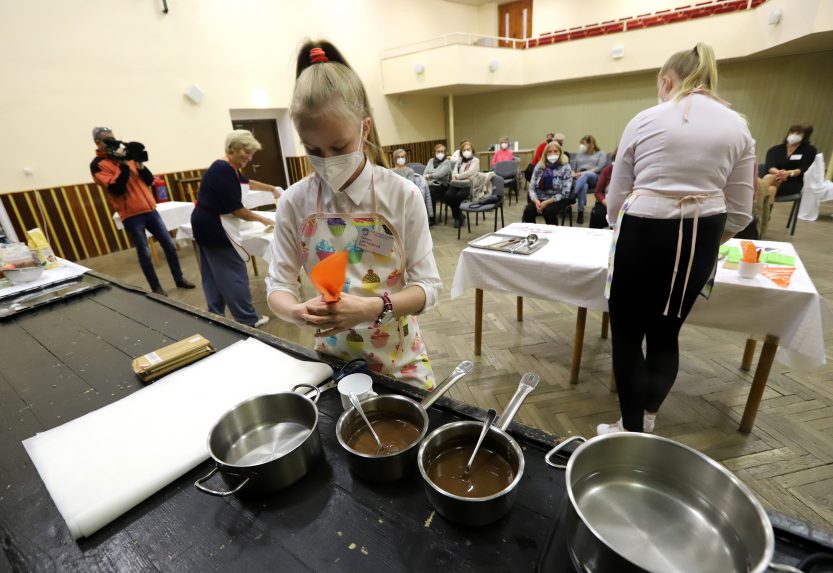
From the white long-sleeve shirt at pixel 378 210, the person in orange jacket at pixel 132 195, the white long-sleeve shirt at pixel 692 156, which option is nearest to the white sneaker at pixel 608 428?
the white long-sleeve shirt at pixel 692 156

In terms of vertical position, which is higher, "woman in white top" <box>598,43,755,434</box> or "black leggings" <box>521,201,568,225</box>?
"woman in white top" <box>598,43,755,434</box>

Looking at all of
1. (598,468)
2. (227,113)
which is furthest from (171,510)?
(227,113)

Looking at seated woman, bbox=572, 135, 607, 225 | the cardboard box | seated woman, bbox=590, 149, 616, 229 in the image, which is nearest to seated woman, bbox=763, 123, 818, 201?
seated woman, bbox=590, 149, 616, 229

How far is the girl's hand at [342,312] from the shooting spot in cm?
88

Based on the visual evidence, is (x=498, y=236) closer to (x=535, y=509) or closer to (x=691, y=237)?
(x=691, y=237)

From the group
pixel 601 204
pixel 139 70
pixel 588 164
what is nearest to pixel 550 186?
pixel 601 204

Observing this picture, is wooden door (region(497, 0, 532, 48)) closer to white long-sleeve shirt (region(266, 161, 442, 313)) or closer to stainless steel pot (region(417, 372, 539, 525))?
white long-sleeve shirt (region(266, 161, 442, 313))

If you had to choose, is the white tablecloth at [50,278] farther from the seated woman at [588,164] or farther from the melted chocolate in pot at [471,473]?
the seated woman at [588,164]

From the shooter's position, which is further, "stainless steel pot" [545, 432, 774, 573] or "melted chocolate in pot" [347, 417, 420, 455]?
"melted chocolate in pot" [347, 417, 420, 455]

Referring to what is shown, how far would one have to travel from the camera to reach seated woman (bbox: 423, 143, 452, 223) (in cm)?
677

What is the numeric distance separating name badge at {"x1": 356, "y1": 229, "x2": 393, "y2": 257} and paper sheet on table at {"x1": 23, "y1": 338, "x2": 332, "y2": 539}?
0.34m

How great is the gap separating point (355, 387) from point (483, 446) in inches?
12.4

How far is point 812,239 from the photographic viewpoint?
4.69m

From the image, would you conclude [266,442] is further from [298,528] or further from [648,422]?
[648,422]
